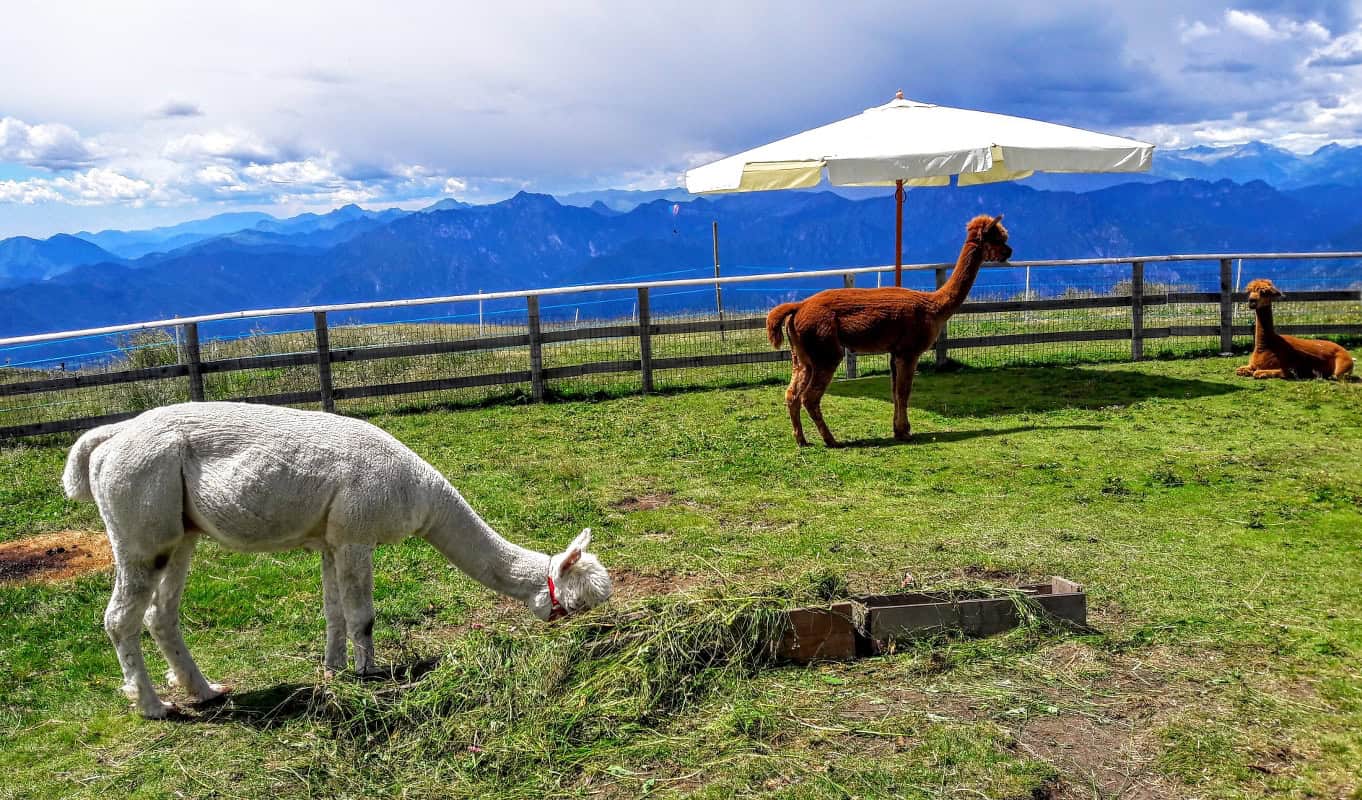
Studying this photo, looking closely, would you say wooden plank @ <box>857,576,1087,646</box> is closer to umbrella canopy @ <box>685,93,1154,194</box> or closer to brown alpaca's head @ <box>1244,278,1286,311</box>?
umbrella canopy @ <box>685,93,1154,194</box>

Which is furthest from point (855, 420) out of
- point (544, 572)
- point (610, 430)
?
point (544, 572)

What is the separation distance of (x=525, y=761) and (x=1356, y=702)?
329cm

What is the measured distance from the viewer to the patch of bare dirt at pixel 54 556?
20.6 ft

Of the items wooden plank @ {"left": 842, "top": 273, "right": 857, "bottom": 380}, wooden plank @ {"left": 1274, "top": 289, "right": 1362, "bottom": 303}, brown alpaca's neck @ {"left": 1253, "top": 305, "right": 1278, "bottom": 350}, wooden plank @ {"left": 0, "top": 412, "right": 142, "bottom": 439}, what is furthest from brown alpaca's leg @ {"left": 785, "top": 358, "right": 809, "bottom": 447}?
wooden plank @ {"left": 1274, "top": 289, "right": 1362, "bottom": 303}

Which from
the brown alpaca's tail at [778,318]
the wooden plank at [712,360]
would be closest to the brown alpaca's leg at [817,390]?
the brown alpaca's tail at [778,318]

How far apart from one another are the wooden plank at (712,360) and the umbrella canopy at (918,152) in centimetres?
206

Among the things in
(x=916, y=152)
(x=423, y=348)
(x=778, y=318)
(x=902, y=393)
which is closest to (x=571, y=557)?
(x=778, y=318)

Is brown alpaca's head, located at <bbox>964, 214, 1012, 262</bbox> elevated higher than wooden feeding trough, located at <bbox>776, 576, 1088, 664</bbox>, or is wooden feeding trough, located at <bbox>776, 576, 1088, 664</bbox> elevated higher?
brown alpaca's head, located at <bbox>964, 214, 1012, 262</bbox>

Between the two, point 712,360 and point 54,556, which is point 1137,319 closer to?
point 712,360

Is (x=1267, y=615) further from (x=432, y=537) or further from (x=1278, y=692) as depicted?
(x=432, y=537)

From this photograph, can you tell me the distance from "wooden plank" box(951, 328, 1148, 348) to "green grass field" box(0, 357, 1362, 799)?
436 centimetres

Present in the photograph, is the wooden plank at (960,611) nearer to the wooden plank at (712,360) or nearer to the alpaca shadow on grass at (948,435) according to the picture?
the alpaca shadow on grass at (948,435)

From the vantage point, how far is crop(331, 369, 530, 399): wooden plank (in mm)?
11386

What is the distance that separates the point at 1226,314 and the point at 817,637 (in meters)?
11.2
